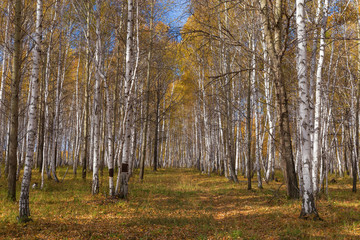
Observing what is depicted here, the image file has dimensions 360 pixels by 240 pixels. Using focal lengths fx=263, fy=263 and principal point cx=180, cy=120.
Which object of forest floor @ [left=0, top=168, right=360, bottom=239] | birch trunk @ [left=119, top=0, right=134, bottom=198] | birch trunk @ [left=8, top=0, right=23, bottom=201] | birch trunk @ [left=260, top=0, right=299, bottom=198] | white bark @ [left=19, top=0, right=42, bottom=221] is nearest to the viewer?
forest floor @ [left=0, top=168, right=360, bottom=239]

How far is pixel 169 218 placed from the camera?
6812 millimetres

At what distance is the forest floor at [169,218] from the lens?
5.25 meters

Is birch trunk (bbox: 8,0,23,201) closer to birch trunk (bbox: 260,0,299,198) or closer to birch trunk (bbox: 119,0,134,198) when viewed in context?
birch trunk (bbox: 119,0,134,198)

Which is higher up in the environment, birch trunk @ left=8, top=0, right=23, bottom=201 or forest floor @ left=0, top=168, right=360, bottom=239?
birch trunk @ left=8, top=0, right=23, bottom=201

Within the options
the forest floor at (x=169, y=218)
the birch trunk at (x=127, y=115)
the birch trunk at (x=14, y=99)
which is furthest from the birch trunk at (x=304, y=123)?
the birch trunk at (x=14, y=99)

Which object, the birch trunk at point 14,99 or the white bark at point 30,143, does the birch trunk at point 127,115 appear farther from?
the birch trunk at point 14,99

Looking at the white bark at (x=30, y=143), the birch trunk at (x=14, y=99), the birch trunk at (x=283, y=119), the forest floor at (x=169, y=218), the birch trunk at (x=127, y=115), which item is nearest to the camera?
the forest floor at (x=169, y=218)

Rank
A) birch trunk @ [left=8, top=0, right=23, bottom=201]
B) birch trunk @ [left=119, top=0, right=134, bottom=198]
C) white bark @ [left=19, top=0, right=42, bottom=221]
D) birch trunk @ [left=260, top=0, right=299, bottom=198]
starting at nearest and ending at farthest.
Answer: white bark @ [left=19, top=0, right=42, bottom=221] → birch trunk @ [left=8, top=0, right=23, bottom=201] → birch trunk @ [left=260, top=0, right=299, bottom=198] → birch trunk @ [left=119, top=0, right=134, bottom=198]

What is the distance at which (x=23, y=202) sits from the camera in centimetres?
597

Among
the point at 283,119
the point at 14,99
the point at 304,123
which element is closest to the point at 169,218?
the point at 304,123

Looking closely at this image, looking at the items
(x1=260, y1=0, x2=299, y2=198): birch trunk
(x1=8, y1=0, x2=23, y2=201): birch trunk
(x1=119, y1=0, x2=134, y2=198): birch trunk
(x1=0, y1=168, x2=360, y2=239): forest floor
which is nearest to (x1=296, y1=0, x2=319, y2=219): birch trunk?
(x1=0, y1=168, x2=360, y2=239): forest floor

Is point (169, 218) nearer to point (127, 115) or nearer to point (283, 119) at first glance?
point (127, 115)

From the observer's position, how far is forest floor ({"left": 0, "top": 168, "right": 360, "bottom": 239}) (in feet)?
17.2

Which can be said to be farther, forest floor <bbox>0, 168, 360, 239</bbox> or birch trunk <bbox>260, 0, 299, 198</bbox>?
birch trunk <bbox>260, 0, 299, 198</bbox>
